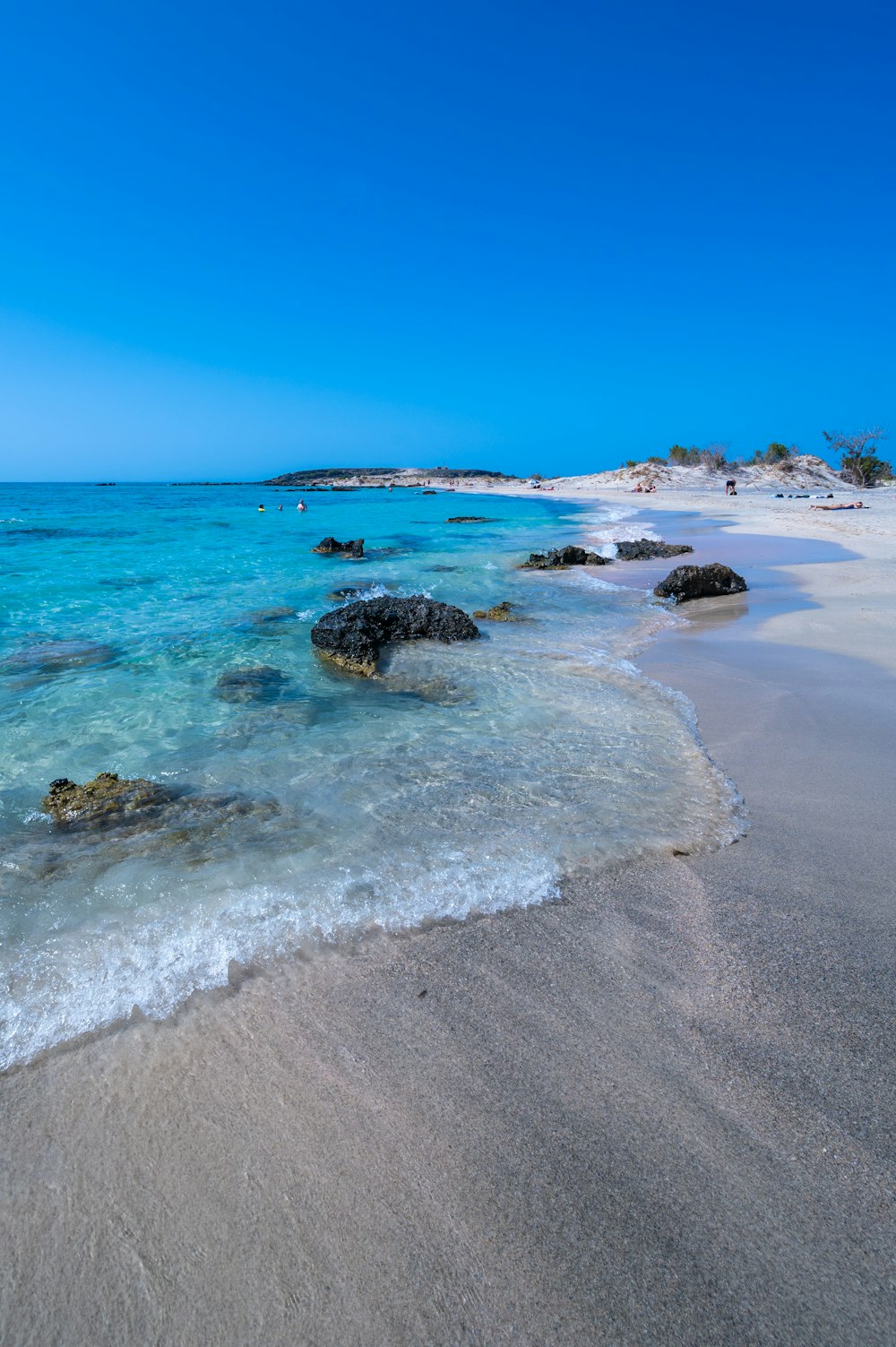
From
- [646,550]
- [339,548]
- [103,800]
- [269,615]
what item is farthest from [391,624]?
[339,548]

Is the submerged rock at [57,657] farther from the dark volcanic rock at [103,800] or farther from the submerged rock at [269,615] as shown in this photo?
the dark volcanic rock at [103,800]

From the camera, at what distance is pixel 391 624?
9.17 meters

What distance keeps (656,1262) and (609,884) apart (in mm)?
1817

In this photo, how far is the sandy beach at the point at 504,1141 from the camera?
1627 mm

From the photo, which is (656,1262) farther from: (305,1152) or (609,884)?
(609,884)

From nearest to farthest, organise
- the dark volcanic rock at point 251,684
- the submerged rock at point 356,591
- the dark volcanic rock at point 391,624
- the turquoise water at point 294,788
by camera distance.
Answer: the turquoise water at point 294,788
the dark volcanic rock at point 251,684
the dark volcanic rock at point 391,624
the submerged rock at point 356,591

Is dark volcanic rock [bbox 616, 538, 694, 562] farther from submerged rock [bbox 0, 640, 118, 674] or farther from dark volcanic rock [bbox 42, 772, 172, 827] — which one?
dark volcanic rock [bbox 42, 772, 172, 827]

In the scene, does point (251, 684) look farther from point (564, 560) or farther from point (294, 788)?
point (564, 560)

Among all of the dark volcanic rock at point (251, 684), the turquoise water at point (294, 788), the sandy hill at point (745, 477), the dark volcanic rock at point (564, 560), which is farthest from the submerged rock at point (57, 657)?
the sandy hill at point (745, 477)

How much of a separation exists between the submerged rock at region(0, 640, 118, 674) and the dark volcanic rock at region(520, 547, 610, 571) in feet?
36.7

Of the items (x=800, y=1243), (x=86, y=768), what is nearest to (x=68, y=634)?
(x=86, y=768)

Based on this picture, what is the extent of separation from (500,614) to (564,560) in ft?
23.9

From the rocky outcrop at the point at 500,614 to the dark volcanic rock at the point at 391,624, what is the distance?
143 cm

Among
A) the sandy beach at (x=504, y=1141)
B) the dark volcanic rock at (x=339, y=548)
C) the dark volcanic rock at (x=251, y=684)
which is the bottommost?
the dark volcanic rock at (x=251, y=684)
